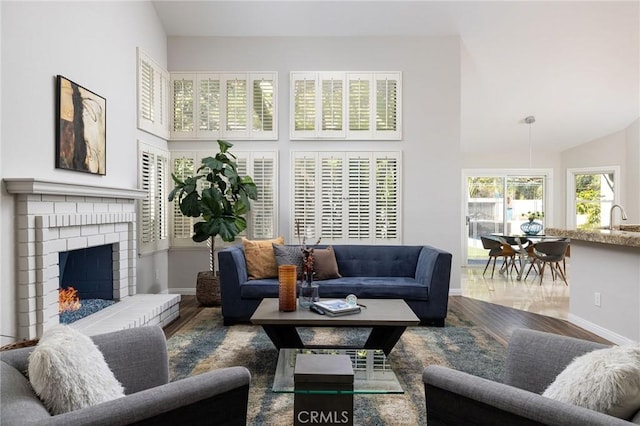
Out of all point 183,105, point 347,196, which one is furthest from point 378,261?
point 183,105

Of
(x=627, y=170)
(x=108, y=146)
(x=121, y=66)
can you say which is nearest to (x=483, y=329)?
(x=108, y=146)

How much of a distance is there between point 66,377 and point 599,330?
4.09m

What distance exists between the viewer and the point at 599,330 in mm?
3668

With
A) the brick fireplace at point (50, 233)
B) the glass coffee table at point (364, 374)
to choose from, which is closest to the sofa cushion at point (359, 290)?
the brick fireplace at point (50, 233)

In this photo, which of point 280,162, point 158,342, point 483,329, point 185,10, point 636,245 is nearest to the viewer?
point 158,342

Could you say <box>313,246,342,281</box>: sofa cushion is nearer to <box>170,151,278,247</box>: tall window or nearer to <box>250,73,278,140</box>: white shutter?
<box>170,151,278,247</box>: tall window

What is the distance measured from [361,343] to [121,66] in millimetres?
3556

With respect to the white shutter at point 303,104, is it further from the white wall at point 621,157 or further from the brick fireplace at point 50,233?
the white wall at point 621,157

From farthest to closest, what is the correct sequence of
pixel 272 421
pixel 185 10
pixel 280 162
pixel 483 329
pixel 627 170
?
pixel 627 170 → pixel 280 162 → pixel 185 10 → pixel 483 329 → pixel 272 421

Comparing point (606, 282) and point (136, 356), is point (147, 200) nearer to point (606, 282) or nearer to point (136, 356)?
point (136, 356)

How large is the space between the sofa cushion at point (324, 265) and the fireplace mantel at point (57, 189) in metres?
1.97

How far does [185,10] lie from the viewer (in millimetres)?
4996

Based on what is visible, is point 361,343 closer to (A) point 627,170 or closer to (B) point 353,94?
(B) point 353,94

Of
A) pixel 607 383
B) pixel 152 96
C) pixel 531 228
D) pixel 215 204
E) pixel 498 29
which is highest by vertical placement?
pixel 498 29
